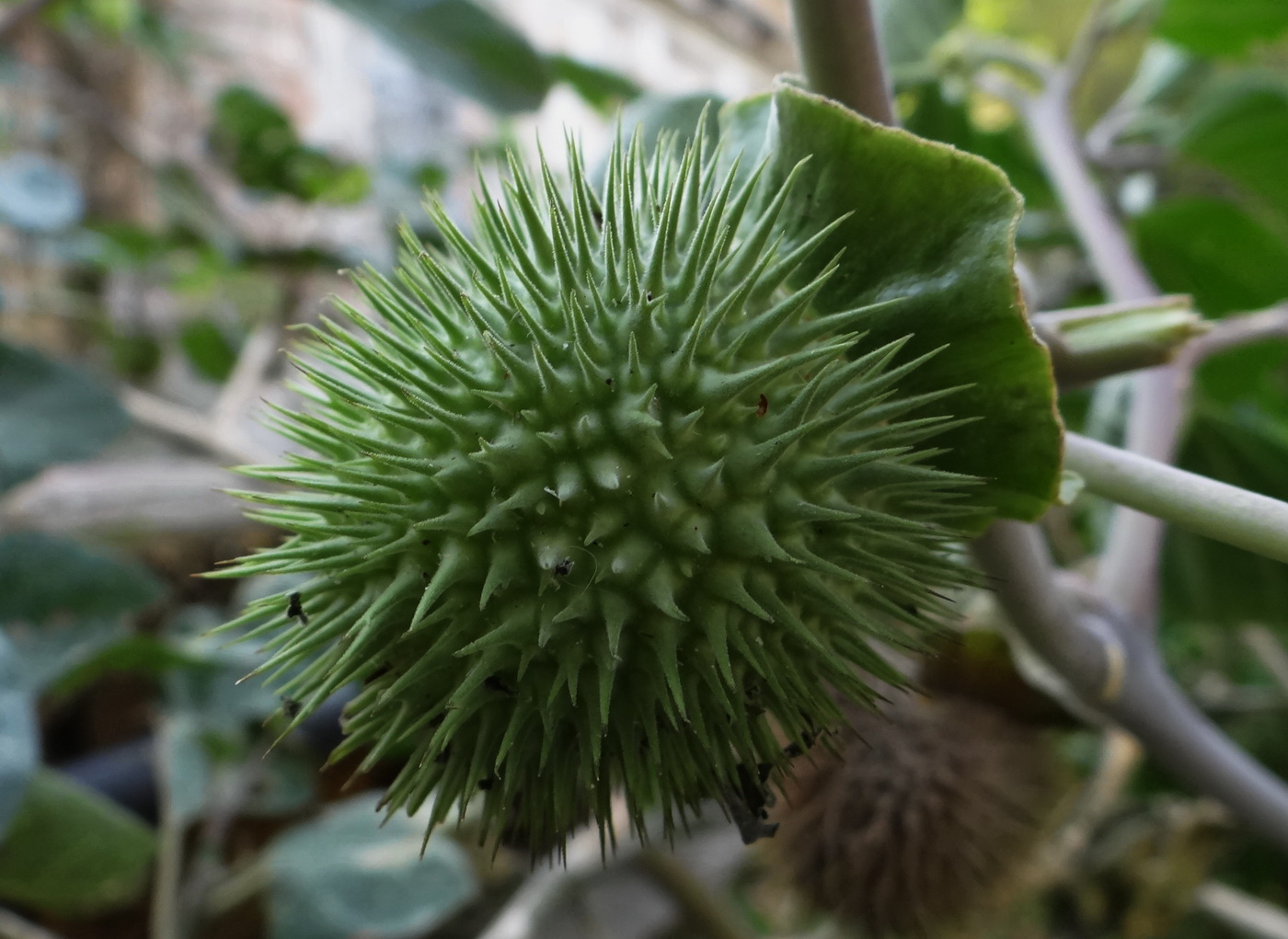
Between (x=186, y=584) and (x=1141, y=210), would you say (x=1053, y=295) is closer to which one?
(x=1141, y=210)

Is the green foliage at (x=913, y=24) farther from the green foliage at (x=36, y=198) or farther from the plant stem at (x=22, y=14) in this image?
the green foliage at (x=36, y=198)

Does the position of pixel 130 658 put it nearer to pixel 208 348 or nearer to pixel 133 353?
pixel 208 348

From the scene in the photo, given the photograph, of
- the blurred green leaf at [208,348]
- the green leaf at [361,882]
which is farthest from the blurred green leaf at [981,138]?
the blurred green leaf at [208,348]

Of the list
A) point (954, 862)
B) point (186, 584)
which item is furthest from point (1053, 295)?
point (186, 584)

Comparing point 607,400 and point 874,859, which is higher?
point 607,400

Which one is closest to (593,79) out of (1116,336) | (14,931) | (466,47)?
(466,47)

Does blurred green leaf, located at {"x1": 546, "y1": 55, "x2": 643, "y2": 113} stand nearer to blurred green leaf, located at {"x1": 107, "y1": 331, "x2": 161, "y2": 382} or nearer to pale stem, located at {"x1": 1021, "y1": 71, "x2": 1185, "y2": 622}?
pale stem, located at {"x1": 1021, "y1": 71, "x2": 1185, "y2": 622}

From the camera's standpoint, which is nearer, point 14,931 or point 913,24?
point 14,931
